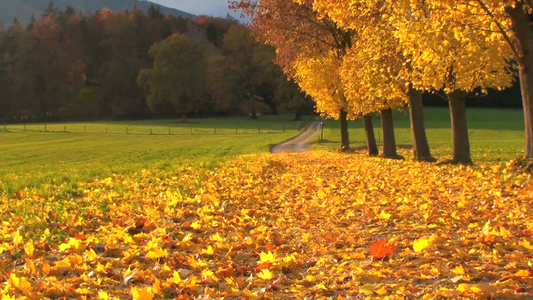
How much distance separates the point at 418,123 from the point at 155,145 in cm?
3307

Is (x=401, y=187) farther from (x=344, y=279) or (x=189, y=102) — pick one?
(x=189, y=102)

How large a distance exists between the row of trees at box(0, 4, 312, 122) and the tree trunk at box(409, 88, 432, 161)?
200 feet


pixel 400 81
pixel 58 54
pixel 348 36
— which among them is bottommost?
pixel 400 81

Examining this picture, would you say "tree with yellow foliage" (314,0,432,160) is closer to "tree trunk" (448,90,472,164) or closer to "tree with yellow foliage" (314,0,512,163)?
"tree with yellow foliage" (314,0,512,163)

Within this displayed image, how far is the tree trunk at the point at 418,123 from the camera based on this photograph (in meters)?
17.4

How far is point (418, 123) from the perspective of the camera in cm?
1788

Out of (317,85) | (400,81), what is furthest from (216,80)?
(400,81)

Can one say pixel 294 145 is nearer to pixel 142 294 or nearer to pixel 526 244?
pixel 526 244

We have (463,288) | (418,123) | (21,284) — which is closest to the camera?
(463,288)

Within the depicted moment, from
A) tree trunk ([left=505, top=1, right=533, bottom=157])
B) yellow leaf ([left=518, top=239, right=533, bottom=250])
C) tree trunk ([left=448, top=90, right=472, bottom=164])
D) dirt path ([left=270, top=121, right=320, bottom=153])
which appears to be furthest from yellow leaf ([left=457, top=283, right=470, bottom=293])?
dirt path ([left=270, top=121, right=320, bottom=153])

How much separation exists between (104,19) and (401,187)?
110433 mm

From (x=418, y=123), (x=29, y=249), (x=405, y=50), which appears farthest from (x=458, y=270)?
(x=418, y=123)

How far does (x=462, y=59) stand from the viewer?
12.5m

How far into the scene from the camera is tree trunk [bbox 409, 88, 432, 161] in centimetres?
1736
